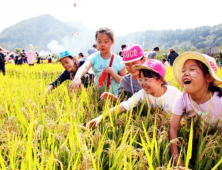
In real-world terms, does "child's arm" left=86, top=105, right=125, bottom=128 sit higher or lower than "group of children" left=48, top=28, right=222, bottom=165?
lower

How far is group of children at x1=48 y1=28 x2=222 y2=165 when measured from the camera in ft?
3.83

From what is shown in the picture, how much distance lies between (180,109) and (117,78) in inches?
45.2

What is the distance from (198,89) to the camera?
1.18m

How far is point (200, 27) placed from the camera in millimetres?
163750

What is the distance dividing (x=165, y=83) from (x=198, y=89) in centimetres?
55

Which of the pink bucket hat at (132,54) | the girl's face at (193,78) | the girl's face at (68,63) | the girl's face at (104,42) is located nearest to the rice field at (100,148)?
the girl's face at (193,78)

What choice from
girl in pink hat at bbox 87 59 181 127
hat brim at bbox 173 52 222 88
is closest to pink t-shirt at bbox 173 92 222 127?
hat brim at bbox 173 52 222 88

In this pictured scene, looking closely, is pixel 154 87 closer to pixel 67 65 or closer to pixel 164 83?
pixel 164 83

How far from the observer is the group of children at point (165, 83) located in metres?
1.17

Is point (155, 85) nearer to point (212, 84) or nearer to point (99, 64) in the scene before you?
point (212, 84)

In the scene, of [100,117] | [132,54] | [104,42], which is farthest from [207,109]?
[104,42]

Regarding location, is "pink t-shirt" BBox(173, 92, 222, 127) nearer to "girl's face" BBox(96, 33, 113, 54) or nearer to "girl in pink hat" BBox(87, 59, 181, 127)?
"girl in pink hat" BBox(87, 59, 181, 127)

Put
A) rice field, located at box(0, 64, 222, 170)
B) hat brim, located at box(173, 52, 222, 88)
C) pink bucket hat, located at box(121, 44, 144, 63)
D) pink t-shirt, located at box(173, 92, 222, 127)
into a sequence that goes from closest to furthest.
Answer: rice field, located at box(0, 64, 222, 170), hat brim, located at box(173, 52, 222, 88), pink t-shirt, located at box(173, 92, 222, 127), pink bucket hat, located at box(121, 44, 144, 63)

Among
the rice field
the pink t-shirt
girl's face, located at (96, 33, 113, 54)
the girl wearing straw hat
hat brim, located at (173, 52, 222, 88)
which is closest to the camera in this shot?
the rice field
